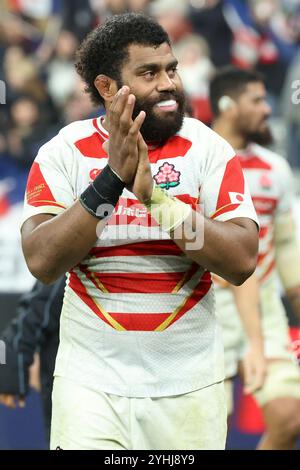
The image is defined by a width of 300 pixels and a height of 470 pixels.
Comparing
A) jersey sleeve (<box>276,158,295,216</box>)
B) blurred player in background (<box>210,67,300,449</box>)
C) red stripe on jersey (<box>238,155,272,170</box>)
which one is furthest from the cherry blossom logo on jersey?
red stripe on jersey (<box>238,155,272,170</box>)

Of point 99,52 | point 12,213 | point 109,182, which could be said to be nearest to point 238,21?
point 12,213

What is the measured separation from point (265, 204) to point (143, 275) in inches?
102

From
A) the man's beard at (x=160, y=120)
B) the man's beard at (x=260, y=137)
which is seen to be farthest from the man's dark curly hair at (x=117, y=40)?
the man's beard at (x=260, y=137)

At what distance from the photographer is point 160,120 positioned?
3.32 meters

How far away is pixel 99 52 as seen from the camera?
137 inches

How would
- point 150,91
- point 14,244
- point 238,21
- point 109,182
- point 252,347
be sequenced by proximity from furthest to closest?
point 238,21
point 14,244
point 252,347
point 150,91
point 109,182

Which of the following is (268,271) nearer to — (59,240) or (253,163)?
(253,163)

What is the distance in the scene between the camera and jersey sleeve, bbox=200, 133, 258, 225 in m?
3.28

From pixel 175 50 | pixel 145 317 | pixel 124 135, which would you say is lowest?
pixel 145 317

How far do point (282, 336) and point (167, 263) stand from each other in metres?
2.84

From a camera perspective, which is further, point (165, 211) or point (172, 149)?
point (172, 149)

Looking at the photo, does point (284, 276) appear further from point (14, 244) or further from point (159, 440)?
point (159, 440)

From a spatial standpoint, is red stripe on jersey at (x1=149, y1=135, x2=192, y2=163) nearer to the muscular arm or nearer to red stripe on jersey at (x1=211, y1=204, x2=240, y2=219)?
red stripe on jersey at (x1=211, y1=204, x2=240, y2=219)

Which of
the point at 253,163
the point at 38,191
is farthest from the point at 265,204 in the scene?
the point at 38,191
